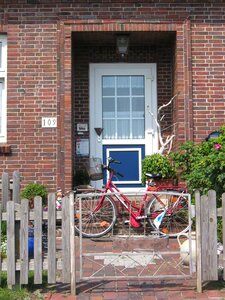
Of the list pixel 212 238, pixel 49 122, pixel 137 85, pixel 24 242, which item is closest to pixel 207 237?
pixel 212 238

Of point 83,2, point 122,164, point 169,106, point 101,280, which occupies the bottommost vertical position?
point 101,280

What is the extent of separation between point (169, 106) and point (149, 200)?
263 cm

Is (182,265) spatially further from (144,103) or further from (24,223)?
(144,103)

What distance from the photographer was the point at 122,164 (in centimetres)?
977

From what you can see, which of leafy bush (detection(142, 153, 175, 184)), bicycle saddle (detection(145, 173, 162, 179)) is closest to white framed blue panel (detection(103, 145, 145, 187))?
leafy bush (detection(142, 153, 175, 184))

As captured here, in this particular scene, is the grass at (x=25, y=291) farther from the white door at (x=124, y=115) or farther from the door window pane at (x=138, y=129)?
the door window pane at (x=138, y=129)

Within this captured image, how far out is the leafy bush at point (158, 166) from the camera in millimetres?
8688

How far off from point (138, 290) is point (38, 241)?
124 centimetres

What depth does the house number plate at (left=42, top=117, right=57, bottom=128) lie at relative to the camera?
8969 millimetres

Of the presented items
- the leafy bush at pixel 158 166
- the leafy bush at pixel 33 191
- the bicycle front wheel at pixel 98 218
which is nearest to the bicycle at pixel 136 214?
the bicycle front wheel at pixel 98 218

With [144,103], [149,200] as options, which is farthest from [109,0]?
[149,200]

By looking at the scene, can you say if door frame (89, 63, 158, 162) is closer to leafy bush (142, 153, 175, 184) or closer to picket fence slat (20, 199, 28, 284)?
leafy bush (142, 153, 175, 184)

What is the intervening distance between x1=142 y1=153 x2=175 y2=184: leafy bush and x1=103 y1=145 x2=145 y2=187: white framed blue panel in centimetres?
86

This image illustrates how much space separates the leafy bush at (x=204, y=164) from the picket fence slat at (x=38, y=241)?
2.53 meters
